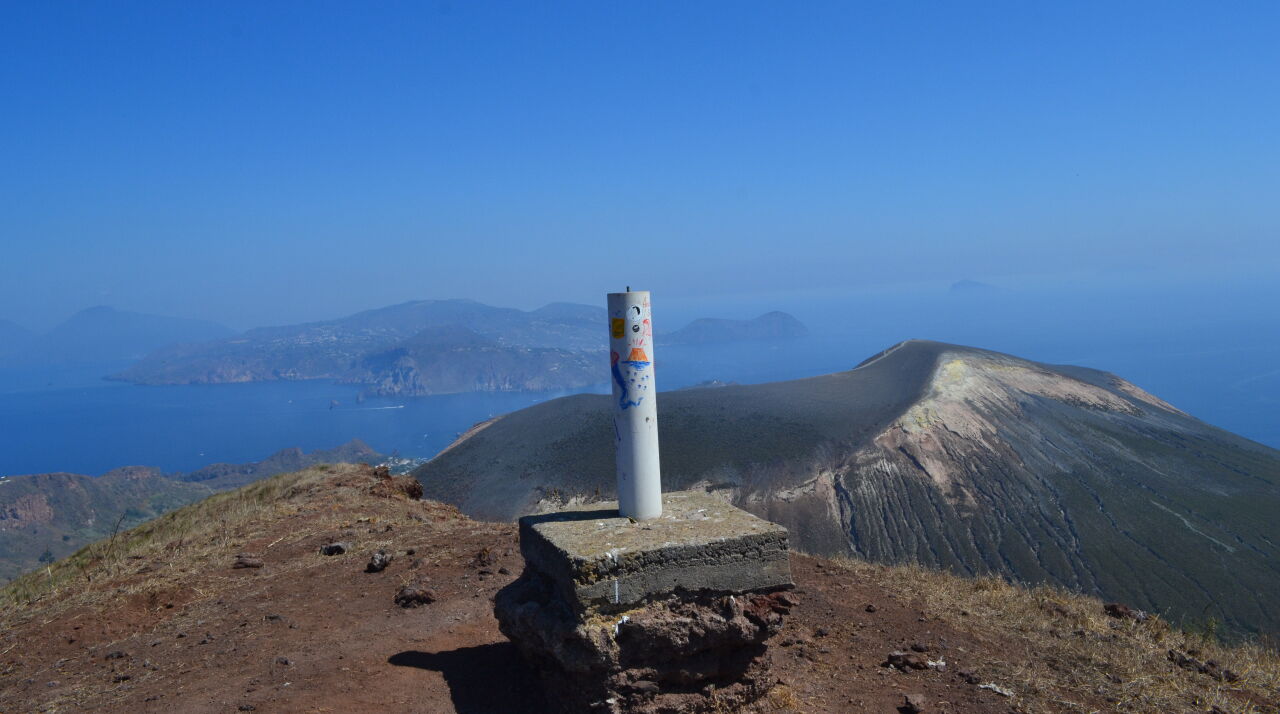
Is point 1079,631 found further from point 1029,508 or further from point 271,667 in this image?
point 1029,508

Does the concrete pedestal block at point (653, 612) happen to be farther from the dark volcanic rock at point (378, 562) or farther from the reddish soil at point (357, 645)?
the dark volcanic rock at point (378, 562)

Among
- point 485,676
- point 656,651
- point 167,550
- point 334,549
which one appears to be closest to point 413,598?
point 485,676

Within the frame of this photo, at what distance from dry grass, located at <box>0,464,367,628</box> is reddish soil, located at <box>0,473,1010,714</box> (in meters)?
0.15

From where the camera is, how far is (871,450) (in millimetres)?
Answer: 21312

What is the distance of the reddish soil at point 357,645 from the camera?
17.2ft

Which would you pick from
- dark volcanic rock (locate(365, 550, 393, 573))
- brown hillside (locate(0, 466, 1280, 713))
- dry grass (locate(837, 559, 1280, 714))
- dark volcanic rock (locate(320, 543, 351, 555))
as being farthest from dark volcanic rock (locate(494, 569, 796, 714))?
dark volcanic rock (locate(320, 543, 351, 555))

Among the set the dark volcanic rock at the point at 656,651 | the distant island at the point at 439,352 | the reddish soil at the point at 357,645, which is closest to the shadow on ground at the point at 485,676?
the reddish soil at the point at 357,645

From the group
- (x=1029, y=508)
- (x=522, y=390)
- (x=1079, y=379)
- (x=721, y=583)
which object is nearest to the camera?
(x=721, y=583)

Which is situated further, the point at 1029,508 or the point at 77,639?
the point at 1029,508

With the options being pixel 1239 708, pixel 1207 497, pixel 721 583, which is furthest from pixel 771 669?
pixel 1207 497

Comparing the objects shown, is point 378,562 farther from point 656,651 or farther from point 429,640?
point 656,651

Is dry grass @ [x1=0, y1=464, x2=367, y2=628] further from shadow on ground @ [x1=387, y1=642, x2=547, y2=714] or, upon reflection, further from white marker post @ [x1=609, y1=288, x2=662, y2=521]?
white marker post @ [x1=609, y1=288, x2=662, y2=521]

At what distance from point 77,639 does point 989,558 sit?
18069mm

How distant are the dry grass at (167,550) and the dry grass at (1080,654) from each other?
278 inches
